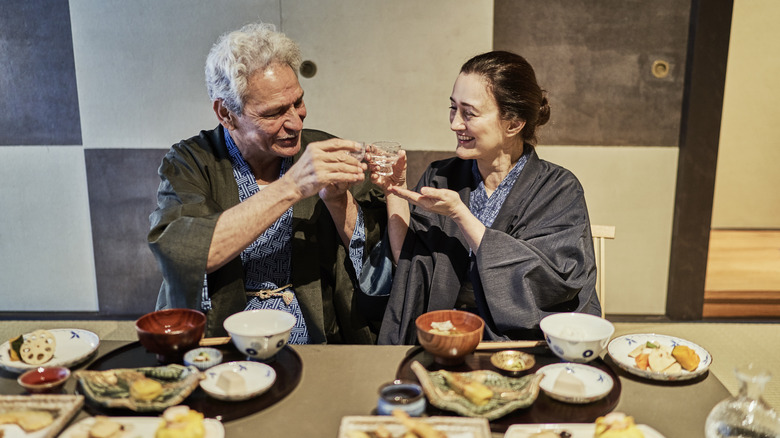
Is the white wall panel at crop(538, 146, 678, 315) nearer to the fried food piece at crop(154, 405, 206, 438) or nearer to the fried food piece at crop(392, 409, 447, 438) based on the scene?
the fried food piece at crop(392, 409, 447, 438)

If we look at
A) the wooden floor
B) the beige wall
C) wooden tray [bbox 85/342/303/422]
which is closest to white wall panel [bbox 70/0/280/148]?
wooden tray [bbox 85/342/303/422]

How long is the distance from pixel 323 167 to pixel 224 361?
646 millimetres

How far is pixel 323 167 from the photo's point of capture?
1779mm

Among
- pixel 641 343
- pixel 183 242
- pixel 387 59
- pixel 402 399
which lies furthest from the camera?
pixel 387 59

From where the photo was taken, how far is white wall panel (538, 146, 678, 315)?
3.46 m

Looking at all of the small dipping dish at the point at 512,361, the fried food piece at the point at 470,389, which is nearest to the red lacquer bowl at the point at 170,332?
the fried food piece at the point at 470,389

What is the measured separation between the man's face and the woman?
36 centimetres

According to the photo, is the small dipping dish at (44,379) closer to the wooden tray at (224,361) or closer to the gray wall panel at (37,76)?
the wooden tray at (224,361)

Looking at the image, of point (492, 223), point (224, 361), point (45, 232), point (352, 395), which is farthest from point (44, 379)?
point (45, 232)

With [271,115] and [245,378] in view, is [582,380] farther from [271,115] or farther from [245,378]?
[271,115]

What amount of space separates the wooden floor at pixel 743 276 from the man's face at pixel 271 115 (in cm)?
307

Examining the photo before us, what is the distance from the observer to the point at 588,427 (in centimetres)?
111

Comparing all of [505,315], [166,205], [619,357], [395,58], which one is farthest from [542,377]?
[395,58]

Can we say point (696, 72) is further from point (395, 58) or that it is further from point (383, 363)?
point (383, 363)
